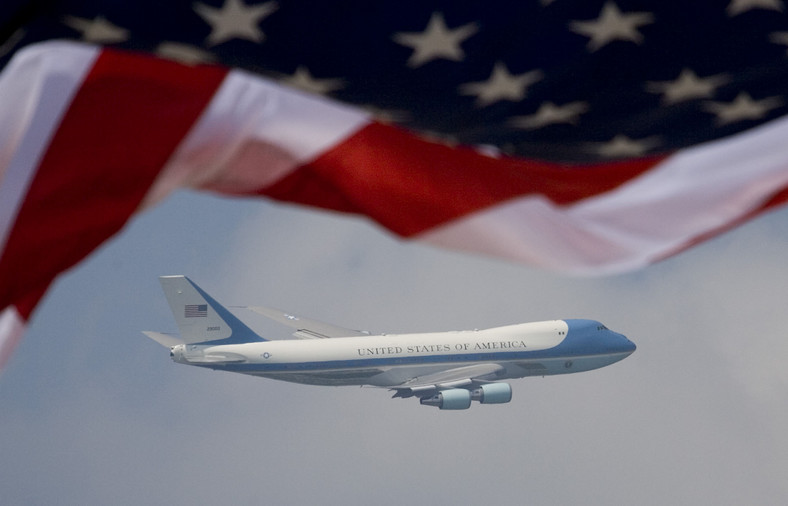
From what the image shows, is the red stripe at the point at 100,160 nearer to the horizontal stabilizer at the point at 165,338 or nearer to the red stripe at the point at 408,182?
the red stripe at the point at 408,182

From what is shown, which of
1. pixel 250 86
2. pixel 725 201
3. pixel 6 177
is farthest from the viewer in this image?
pixel 725 201

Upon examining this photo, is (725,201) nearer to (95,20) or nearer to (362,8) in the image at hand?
(362,8)

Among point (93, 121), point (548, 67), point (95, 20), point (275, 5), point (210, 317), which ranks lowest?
point (210, 317)

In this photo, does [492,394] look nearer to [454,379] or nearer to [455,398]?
[455,398]

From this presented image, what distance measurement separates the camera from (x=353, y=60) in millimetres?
8188

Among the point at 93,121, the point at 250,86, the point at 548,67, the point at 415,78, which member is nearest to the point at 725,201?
the point at 548,67

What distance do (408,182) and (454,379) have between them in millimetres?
52902

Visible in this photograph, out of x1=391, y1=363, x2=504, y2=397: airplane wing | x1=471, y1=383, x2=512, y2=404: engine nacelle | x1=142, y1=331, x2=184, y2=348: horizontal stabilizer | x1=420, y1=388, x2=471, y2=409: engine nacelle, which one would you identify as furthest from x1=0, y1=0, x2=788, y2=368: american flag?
x1=142, y1=331, x2=184, y2=348: horizontal stabilizer

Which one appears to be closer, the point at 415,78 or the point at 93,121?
the point at 93,121

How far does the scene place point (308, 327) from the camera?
65.3 meters

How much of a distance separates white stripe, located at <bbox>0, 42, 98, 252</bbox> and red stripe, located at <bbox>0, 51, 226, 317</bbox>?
0.06 metres

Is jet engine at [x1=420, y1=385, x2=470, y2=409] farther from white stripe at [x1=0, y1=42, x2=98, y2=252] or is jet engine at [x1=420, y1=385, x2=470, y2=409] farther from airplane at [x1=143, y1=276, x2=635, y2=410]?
white stripe at [x1=0, y1=42, x2=98, y2=252]

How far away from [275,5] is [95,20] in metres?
0.99

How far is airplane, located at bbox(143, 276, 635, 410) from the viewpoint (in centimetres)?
5919
